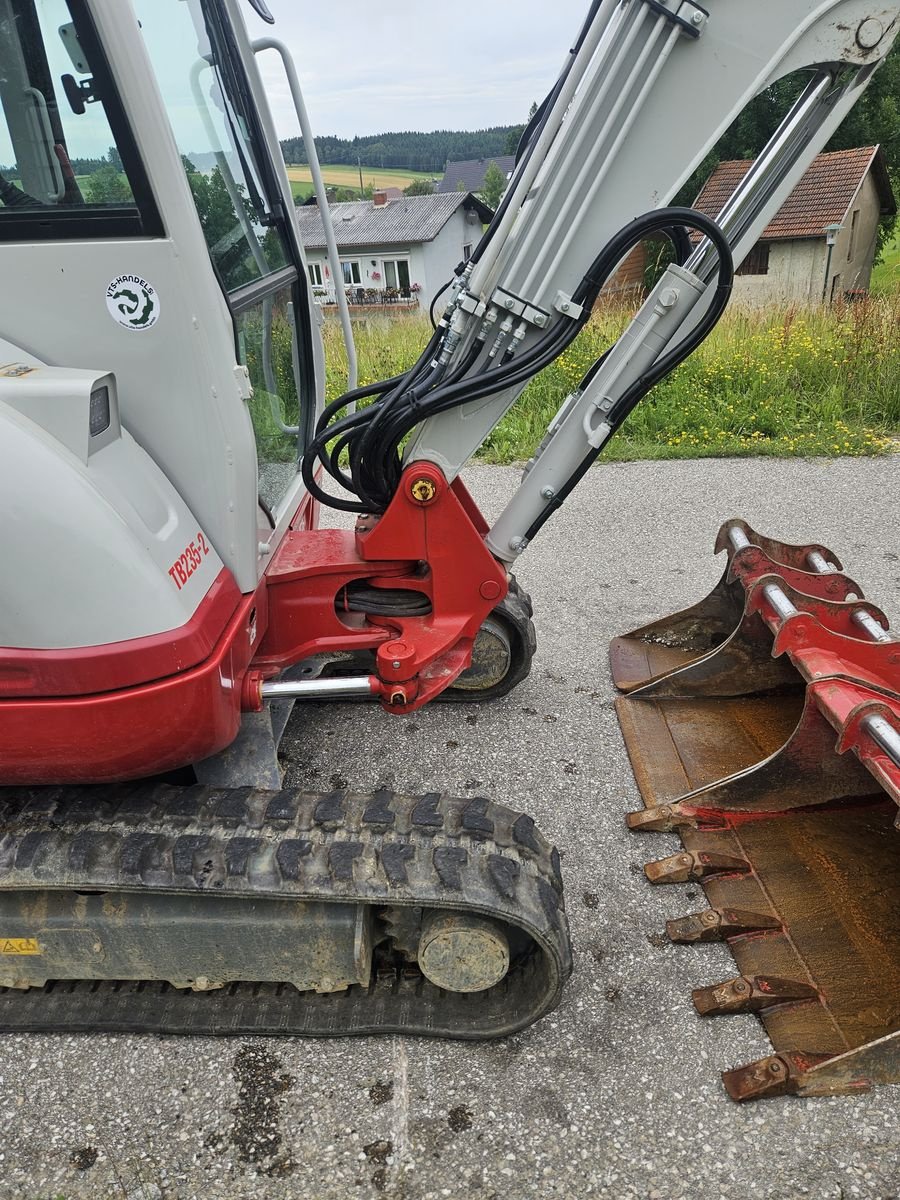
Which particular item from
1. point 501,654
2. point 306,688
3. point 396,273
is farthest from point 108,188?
point 396,273

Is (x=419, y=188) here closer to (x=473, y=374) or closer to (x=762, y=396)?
(x=762, y=396)

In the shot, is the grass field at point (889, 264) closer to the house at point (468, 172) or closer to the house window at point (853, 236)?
the house window at point (853, 236)

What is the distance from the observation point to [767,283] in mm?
27562

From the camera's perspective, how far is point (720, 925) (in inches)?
88.1

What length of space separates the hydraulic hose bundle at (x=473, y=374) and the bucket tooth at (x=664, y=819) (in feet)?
3.60

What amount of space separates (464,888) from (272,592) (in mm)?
1153

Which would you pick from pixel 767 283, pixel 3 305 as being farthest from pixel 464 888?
pixel 767 283

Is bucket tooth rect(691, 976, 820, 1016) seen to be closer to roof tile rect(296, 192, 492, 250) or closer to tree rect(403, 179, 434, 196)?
roof tile rect(296, 192, 492, 250)

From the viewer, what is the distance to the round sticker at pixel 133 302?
176 cm

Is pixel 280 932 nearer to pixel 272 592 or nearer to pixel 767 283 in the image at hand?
pixel 272 592

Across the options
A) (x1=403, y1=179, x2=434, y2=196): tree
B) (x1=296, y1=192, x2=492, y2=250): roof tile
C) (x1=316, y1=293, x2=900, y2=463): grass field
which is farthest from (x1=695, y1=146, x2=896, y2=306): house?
(x1=403, y1=179, x2=434, y2=196): tree

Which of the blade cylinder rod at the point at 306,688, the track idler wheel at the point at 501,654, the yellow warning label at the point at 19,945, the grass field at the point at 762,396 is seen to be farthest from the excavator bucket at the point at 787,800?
the grass field at the point at 762,396

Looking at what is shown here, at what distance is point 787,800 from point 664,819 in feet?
1.25

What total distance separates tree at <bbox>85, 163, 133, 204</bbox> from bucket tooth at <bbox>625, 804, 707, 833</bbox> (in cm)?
225
